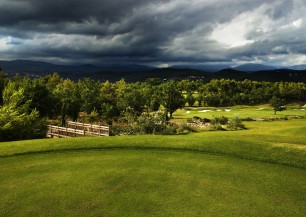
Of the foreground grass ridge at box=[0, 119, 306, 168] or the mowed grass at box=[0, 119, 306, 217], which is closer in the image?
the mowed grass at box=[0, 119, 306, 217]

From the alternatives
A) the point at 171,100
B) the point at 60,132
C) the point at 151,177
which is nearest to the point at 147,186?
the point at 151,177

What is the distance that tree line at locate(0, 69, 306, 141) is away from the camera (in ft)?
97.6

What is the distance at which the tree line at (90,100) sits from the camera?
97.6ft

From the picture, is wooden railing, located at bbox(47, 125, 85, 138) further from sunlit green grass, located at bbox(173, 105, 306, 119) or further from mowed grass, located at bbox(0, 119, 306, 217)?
sunlit green grass, located at bbox(173, 105, 306, 119)

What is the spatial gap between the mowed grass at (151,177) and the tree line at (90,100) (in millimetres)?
11407

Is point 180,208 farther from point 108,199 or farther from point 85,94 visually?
point 85,94

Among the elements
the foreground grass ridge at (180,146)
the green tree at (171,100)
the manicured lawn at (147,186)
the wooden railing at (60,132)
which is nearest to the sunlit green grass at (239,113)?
the green tree at (171,100)

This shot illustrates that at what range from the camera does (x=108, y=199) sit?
10.6 metres

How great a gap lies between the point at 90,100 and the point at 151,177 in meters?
59.2

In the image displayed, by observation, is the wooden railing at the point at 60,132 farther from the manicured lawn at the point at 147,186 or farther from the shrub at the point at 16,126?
the manicured lawn at the point at 147,186

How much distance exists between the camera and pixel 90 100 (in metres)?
69.9

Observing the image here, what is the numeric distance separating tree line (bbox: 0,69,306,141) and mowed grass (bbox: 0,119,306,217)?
11.4 metres

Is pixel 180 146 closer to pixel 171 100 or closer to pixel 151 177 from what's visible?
pixel 151 177

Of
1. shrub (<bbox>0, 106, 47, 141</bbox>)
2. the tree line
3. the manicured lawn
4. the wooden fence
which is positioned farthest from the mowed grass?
the wooden fence
